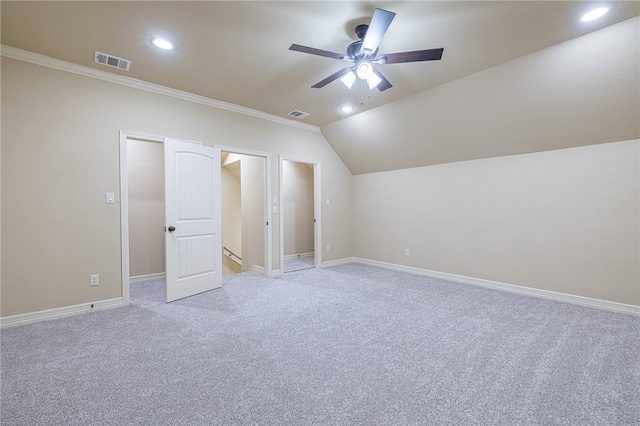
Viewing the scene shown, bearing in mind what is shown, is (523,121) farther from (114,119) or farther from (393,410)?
(114,119)

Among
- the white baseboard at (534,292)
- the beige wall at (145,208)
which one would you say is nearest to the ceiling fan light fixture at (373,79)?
the white baseboard at (534,292)

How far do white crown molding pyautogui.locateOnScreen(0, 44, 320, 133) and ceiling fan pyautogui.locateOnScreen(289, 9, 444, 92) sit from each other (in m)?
1.96

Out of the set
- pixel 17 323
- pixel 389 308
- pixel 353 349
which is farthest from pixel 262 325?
pixel 17 323

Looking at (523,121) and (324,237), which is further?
(324,237)

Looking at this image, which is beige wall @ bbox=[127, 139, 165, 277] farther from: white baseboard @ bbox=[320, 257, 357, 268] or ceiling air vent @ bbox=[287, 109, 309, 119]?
white baseboard @ bbox=[320, 257, 357, 268]

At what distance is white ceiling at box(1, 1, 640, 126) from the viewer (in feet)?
6.93

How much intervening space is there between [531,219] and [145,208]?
5.89 meters

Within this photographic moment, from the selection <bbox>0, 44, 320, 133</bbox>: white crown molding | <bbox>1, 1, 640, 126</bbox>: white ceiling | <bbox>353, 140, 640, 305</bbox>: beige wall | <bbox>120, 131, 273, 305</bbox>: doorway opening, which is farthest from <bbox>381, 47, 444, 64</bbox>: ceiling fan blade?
<bbox>120, 131, 273, 305</bbox>: doorway opening

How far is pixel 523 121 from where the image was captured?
10.9 ft

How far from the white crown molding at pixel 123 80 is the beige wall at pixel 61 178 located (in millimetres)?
55

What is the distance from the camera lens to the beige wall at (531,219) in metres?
2.96

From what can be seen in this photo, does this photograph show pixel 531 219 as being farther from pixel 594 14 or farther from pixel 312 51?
pixel 312 51

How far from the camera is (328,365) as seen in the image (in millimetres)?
1988

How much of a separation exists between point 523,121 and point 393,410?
3.58m
